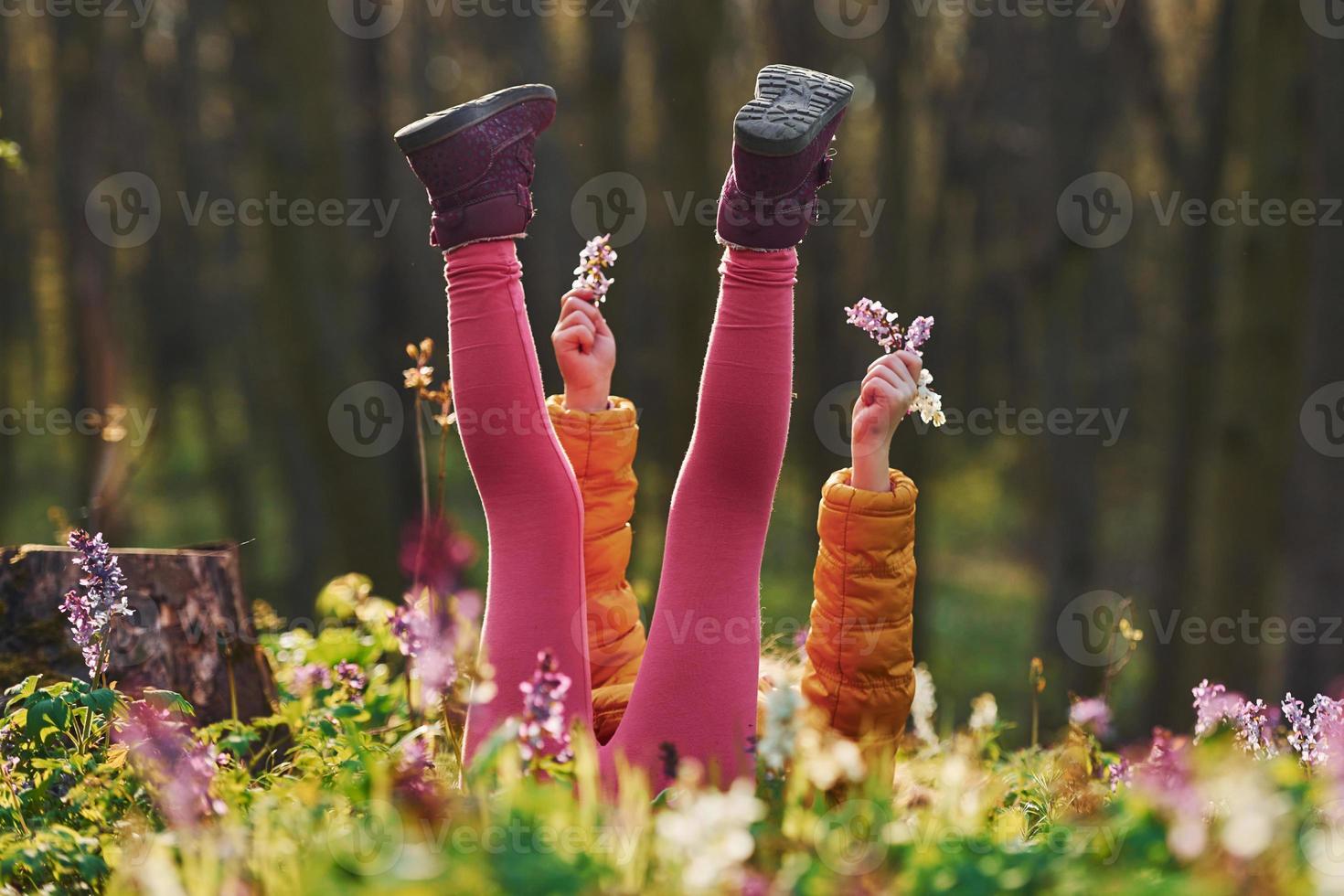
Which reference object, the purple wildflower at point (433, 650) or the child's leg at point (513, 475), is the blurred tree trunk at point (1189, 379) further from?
the purple wildflower at point (433, 650)

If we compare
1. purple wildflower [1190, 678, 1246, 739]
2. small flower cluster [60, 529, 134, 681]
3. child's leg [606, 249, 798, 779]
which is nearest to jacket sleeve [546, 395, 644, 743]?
child's leg [606, 249, 798, 779]

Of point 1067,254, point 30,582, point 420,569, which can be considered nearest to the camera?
point 420,569

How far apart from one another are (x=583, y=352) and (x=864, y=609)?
1.07 metres

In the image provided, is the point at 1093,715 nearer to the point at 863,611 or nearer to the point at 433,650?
the point at 863,611

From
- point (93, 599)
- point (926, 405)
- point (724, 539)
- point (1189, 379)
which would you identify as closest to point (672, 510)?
point (724, 539)

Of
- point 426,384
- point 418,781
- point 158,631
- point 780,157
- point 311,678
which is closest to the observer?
point 418,781

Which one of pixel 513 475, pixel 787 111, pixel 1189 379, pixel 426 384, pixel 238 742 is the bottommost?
pixel 238 742

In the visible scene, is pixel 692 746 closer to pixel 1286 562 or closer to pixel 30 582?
pixel 30 582

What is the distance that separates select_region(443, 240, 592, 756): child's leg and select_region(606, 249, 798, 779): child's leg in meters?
0.22

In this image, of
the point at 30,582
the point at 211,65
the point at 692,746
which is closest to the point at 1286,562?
the point at 692,746

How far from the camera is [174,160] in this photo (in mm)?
19125

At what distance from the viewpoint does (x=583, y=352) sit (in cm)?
358

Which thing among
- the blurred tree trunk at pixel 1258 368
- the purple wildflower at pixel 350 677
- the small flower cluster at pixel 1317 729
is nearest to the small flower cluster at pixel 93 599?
the purple wildflower at pixel 350 677

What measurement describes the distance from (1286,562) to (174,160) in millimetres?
16887
